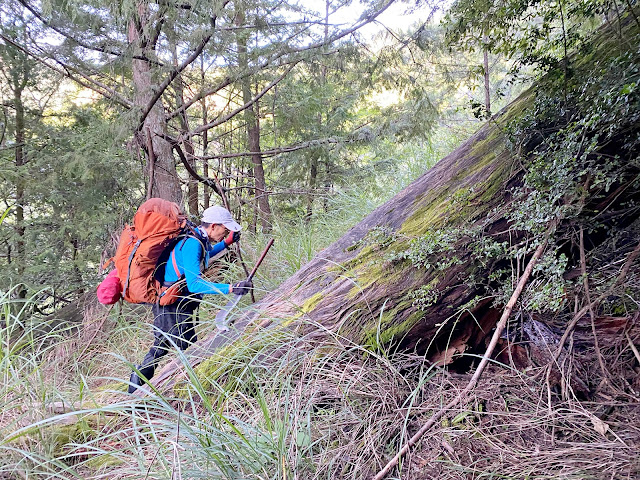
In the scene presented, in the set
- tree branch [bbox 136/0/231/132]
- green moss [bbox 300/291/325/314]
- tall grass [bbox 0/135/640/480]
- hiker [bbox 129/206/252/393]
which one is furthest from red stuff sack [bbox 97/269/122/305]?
tree branch [bbox 136/0/231/132]

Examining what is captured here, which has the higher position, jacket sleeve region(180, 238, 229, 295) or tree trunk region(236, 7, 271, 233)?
tree trunk region(236, 7, 271, 233)

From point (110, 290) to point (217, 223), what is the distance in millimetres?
1095

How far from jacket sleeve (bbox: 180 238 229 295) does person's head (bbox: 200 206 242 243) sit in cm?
38

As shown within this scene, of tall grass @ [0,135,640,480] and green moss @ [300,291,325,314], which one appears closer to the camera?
tall grass @ [0,135,640,480]

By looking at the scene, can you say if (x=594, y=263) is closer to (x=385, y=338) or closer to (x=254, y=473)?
(x=385, y=338)

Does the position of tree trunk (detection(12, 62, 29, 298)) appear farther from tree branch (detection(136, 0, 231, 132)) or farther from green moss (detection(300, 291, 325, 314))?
green moss (detection(300, 291, 325, 314))

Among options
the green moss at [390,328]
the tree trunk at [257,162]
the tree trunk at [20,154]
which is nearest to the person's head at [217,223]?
the green moss at [390,328]

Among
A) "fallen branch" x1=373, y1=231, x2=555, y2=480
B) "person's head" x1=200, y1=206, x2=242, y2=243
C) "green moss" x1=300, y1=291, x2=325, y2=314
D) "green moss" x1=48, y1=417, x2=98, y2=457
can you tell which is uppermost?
"person's head" x1=200, y1=206, x2=242, y2=243

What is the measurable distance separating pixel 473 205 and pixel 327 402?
1.50 m

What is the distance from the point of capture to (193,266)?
3.26 meters

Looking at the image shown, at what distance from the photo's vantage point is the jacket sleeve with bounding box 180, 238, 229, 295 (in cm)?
319

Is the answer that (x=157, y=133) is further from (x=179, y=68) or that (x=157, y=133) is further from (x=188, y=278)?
(x=188, y=278)

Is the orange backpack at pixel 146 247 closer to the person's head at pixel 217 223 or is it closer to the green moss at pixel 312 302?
the person's head at pixel 217 223

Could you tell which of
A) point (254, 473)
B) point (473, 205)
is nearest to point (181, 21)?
point (473, 205)
